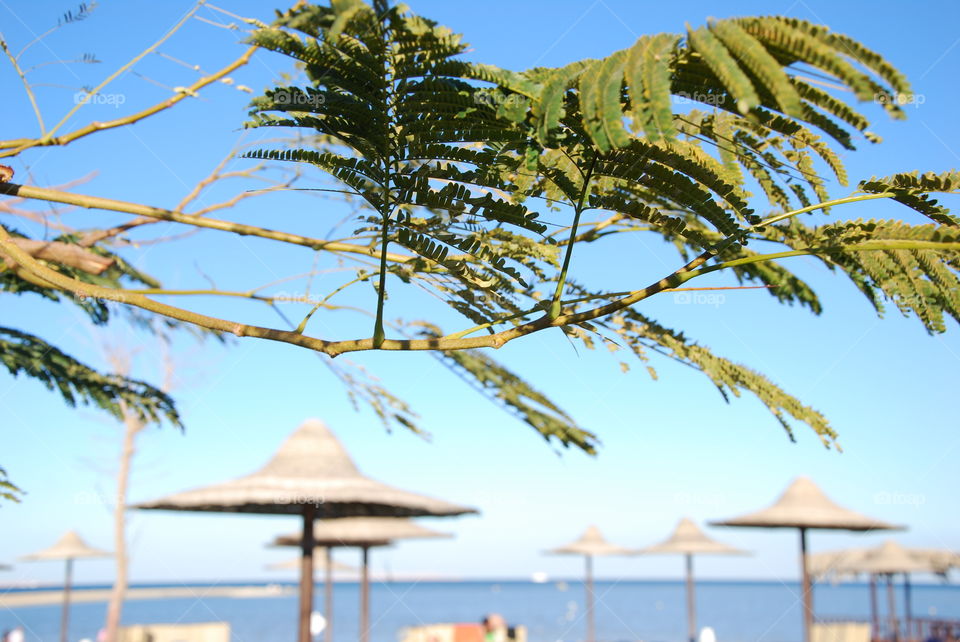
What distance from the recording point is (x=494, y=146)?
1.82 metres

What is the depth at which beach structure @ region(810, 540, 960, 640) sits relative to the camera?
1612cm

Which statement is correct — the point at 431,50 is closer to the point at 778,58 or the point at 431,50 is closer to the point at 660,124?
the point at 660,124

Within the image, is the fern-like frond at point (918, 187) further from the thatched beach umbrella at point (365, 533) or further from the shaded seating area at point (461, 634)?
the shaded seating area at point (461, 634)

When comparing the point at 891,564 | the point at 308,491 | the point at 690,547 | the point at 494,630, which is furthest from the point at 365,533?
the point at 891,564

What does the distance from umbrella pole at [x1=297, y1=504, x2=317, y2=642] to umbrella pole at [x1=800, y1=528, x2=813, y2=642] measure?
20.7 ft

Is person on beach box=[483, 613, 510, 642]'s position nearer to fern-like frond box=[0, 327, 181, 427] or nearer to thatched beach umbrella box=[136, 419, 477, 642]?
thatched beach umbrella box=[136, 419, 477, 642]

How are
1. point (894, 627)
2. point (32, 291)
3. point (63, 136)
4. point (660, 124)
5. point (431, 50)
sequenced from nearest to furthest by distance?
point (660, 124) < point (431, 50) < point (63, 136) < point (32, 291) < point (894, 627)

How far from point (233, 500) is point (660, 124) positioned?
605 centimetres

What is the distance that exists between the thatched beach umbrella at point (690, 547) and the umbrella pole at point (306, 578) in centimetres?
1171

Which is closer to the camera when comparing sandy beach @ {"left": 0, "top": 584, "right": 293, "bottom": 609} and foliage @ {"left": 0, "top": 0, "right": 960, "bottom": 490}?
foliage @ {"left": 0, "top": 0, "right": 960, "bottom": 490}

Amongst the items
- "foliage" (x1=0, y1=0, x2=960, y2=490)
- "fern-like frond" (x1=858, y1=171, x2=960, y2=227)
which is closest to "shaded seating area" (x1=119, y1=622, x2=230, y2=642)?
"foliage" (x1=0, y1=0, x2=960, y2=490)

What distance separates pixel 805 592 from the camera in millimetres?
11094

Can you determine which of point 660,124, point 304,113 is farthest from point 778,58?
point 304,113

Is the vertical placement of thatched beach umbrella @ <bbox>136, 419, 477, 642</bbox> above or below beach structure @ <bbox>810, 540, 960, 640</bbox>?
above
